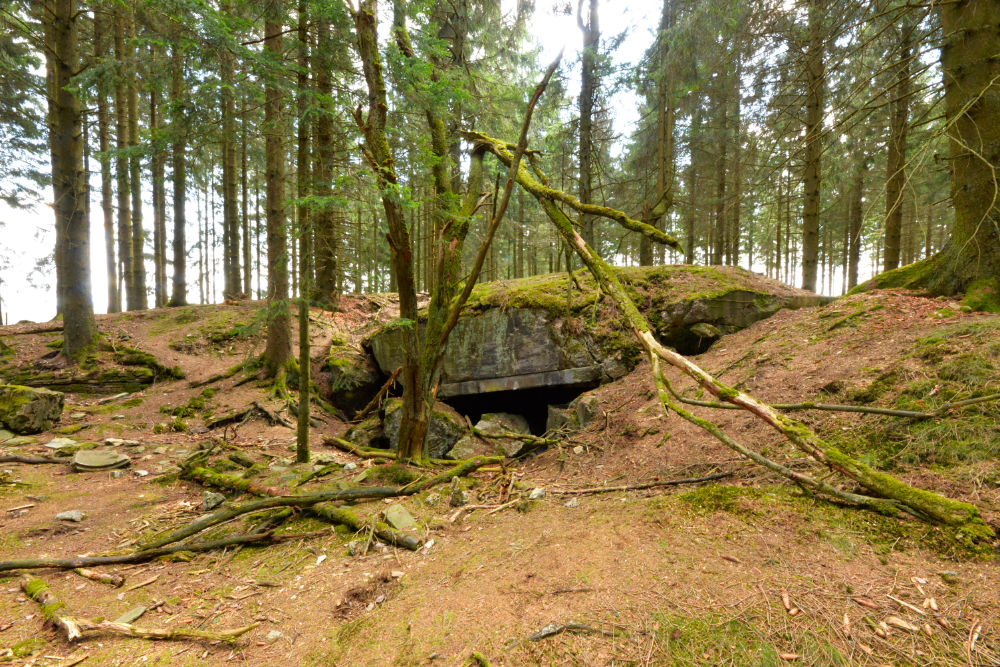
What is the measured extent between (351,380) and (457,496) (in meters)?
5.87

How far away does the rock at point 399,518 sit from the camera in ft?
13.1

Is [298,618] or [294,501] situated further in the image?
[294,501]

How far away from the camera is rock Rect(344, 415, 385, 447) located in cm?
786

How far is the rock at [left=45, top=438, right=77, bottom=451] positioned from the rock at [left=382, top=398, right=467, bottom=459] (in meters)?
4.92

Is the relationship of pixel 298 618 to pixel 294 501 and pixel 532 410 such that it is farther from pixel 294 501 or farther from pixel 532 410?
pixel 532 410

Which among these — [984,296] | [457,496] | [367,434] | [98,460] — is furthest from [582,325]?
[98,460]

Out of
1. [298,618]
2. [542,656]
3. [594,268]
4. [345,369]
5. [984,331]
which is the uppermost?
[594,268]

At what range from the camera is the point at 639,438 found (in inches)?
211

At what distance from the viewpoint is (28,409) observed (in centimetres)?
675

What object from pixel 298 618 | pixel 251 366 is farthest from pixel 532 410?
pixel 251 366

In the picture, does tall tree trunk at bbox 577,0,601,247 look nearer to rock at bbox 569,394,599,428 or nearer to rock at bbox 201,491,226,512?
rock at bbox 569,394,599,428

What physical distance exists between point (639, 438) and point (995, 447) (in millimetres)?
3073

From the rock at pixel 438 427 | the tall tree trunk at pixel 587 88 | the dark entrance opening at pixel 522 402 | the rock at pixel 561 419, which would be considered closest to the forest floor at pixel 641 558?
the rock at pixel 561 419

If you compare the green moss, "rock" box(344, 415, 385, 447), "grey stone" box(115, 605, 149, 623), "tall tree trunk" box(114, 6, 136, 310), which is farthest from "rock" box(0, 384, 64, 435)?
the green moss
